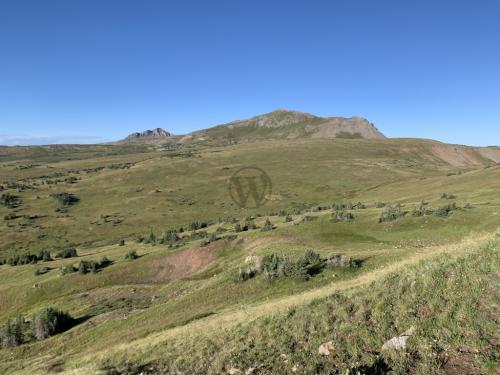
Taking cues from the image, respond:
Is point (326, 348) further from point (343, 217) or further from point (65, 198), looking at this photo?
point (65, 198)

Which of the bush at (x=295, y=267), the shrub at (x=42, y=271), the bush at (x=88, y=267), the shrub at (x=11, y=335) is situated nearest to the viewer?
the bush at (x=295, y=267)

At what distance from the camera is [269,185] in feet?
427

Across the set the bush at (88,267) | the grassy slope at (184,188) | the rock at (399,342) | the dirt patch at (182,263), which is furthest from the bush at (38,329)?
the grassy slope at (184,188)

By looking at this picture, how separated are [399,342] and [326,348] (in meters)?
1.99

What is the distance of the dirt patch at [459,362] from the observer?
866 centimetres

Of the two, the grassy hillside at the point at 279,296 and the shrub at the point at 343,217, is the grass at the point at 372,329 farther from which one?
the shrub at the point at 343,217

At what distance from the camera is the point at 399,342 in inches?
401

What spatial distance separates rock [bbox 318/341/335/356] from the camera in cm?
1090

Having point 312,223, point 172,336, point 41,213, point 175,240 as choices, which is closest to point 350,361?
point 172,336

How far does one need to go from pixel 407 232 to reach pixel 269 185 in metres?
99.3

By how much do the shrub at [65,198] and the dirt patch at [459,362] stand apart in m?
124

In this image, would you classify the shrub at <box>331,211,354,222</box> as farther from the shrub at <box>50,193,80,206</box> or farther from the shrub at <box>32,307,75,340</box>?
the shrub at <box>50,193,80,206</box>

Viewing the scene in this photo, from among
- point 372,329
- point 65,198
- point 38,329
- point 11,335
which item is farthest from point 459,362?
point 65,198

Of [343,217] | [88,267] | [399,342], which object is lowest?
[88,267]
